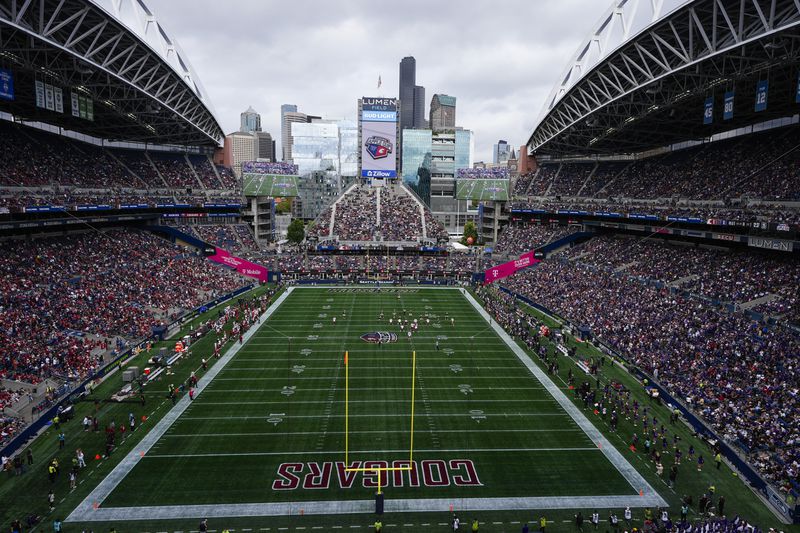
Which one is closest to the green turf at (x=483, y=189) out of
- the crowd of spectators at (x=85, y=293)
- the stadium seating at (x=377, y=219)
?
the stadium seating at (x=377, y=219)

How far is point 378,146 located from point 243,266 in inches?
1224

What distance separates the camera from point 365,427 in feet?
72.4

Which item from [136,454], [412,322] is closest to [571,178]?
[412,322]

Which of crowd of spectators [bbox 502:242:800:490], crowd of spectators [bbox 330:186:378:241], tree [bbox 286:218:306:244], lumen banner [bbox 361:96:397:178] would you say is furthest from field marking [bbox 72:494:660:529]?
tree [bbox 286:218:306:244]

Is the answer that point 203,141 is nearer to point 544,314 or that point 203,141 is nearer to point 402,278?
point 402,278

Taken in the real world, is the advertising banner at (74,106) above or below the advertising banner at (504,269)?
above

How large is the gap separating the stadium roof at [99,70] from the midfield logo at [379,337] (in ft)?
80.9

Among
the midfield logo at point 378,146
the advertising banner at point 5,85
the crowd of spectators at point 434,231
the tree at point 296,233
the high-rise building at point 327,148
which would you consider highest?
the high-rise building at point 327,148

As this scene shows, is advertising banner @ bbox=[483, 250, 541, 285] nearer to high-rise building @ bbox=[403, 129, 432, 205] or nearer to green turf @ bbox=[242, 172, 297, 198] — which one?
green turf @ bbox=[242, 172, 297, 198]

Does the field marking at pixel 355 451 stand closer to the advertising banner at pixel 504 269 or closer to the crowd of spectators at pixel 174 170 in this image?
the advertising banner at pixel 504 269

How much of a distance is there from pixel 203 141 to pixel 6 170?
26632 mm

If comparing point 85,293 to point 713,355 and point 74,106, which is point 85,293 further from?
point 713,355

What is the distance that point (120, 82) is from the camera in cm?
3650

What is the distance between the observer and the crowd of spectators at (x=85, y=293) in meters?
27.3
